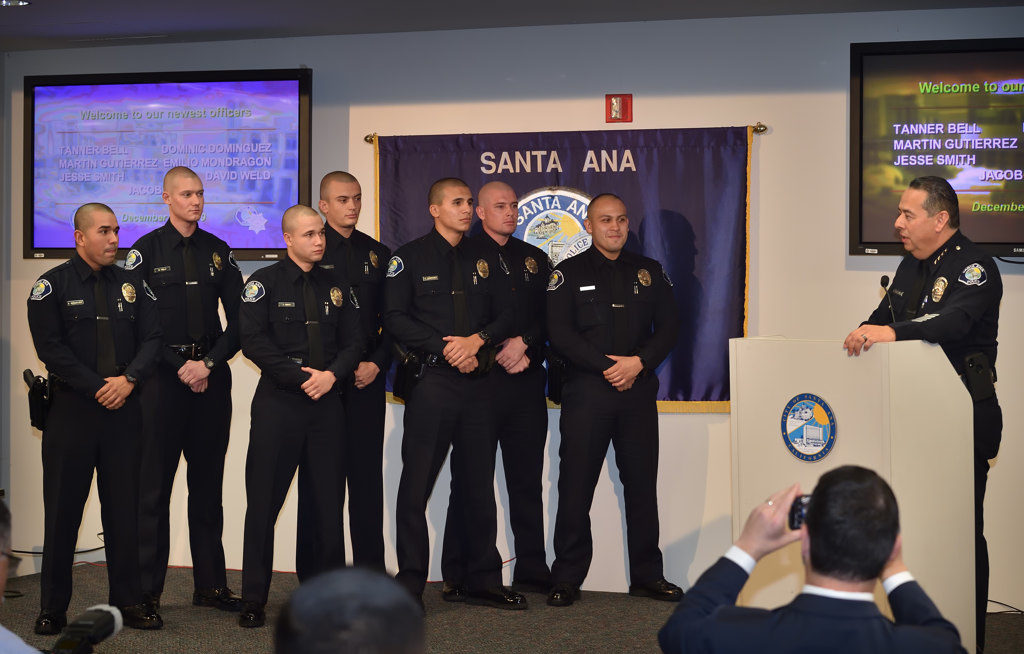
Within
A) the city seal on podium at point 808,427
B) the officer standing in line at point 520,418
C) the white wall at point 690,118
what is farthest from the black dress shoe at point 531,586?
the city seal on podium at point 808,427

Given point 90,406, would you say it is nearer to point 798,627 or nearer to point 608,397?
point 608,397

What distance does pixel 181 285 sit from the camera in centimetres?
469

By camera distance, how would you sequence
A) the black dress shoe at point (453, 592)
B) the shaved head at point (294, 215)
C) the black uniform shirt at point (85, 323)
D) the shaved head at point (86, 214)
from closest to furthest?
the black uniform shirt at point (85, 323)
the shaved head at point (86, 214)
the shaved head at point (294, 215)
the black dress shoe at point (453, 592)

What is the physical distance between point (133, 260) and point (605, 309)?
221cm

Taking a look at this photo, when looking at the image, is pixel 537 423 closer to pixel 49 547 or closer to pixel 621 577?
pixel 621 577

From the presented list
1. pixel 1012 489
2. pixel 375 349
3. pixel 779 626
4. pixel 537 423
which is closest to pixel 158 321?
pixel 375 349

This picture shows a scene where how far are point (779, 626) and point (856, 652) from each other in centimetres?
12

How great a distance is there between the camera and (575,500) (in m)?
4.95

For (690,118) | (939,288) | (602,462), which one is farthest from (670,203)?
(939,288)

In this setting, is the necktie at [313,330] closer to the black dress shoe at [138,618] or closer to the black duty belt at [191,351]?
the black duty belt at [191,351]

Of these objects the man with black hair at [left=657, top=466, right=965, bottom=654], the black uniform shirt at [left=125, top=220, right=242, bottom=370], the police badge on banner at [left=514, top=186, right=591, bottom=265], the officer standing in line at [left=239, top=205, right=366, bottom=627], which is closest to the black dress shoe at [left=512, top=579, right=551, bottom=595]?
the officer standing in line at [left=239, top=205, right=366, bottom=627]

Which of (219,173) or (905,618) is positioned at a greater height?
(219,173)

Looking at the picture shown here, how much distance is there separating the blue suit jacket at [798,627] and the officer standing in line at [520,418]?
3.20 meters

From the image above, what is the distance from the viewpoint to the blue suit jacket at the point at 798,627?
1629mm
